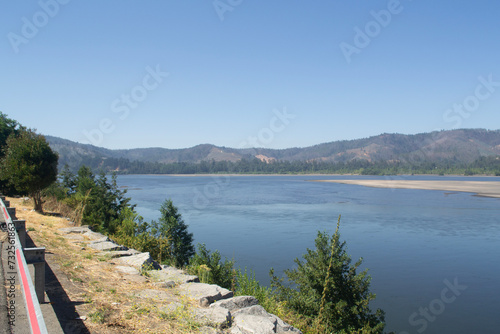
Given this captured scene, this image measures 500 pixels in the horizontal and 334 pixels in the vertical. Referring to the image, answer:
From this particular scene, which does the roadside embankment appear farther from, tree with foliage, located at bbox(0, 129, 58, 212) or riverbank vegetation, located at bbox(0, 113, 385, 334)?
tree with foliage, located at bbox(0, 129, 58, 212)

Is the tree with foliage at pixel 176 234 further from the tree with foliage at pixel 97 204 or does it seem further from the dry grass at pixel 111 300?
the dry grass at pixel 111 300

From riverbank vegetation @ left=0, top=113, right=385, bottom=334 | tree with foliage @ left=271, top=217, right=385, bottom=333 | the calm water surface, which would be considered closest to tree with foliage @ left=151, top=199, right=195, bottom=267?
the calm water surface

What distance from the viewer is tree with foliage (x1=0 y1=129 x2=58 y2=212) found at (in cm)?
1602

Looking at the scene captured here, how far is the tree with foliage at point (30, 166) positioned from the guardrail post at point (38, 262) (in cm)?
1272

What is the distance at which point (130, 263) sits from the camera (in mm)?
7746

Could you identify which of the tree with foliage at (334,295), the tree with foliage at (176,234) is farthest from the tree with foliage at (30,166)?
the tree with foliage at (334,295)

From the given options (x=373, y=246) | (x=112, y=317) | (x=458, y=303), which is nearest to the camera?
(x=112, y=317)

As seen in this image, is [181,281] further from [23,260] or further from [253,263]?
[253,263]

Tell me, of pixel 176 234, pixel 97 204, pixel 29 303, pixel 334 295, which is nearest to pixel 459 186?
pixel 176 234

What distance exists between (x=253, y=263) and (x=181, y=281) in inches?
584

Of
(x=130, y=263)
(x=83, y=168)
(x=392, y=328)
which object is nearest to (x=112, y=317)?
(x=130, y=263)

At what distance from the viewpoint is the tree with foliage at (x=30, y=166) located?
16.0 m

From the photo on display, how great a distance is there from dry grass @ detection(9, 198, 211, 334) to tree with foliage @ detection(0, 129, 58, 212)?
9.29 meters

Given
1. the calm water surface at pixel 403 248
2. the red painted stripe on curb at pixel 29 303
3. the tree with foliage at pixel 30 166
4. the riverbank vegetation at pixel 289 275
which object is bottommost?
the calm water surface at pixel 403 248
